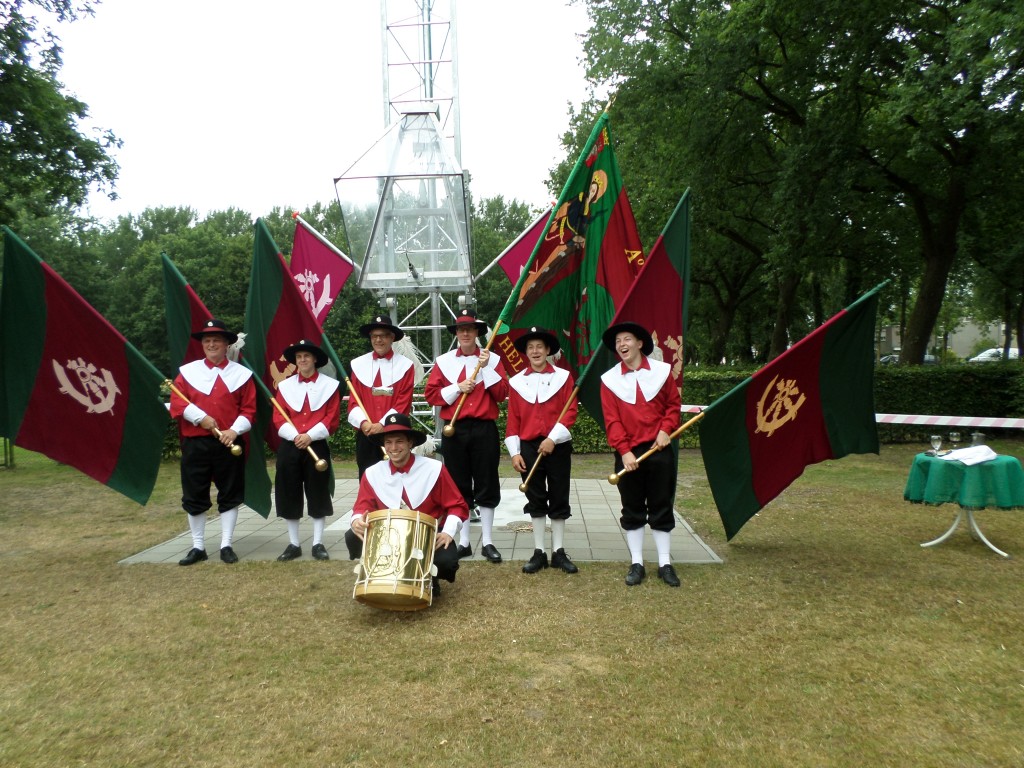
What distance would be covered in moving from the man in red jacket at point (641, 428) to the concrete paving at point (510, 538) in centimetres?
70

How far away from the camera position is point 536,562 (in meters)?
5.91

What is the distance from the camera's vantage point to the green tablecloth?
6.11 m

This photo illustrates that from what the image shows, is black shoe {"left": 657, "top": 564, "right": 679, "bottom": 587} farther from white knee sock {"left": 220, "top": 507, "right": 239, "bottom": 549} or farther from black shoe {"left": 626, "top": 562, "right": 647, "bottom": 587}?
white knee sock {"left": 220, "top": 507, "right": 239, "bottom": 549}

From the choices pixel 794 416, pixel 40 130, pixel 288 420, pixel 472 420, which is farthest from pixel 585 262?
pixel 40 130

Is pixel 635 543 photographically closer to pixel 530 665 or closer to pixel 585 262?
pixel 530 665

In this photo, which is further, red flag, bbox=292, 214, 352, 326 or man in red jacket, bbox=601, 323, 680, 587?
red flag, bbox=292, 214, 352, 326

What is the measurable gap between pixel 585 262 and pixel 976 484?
3850 millimetres

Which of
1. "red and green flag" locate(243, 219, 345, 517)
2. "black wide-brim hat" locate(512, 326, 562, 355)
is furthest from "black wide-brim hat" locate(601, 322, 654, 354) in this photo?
"red and green flag" locate(243, 219, 345, 517)

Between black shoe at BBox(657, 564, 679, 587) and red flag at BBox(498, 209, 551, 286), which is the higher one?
red flag at BBox(498, 209, 551, 286)

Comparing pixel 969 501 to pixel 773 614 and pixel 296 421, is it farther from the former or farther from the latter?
pixel 296 421

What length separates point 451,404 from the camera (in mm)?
6250

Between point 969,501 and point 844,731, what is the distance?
377 cm

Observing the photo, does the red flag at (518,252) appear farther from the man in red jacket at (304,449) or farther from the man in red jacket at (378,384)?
the man in red jacket at (304,449)

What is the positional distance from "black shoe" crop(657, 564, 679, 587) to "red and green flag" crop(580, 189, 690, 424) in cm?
127
